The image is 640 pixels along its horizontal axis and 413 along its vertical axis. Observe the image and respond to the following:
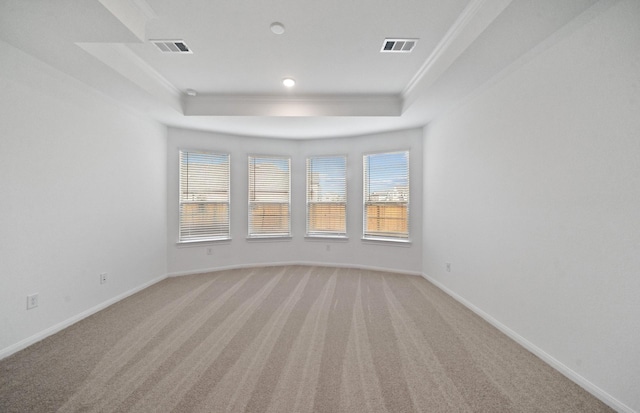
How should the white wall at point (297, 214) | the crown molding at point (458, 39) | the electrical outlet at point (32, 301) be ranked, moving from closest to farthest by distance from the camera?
the crown molding at point (458, 39) < the electrical outlet at point (32, 301) < the white wall at point (297, 214)

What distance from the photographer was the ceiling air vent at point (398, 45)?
2385 millimetres

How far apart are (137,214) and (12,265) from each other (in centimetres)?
157

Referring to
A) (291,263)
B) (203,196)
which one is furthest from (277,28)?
(291,263)

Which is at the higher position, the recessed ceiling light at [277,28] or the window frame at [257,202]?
the recessed ceiling light at [277,28]

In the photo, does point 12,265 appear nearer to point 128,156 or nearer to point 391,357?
point 128,156

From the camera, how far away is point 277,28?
2.17 m

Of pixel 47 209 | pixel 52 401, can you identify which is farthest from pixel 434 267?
pixel 47 209

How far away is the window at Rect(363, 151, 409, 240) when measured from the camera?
15.0 feet

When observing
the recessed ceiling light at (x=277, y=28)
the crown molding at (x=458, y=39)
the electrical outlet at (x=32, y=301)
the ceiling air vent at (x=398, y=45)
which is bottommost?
the electrical outlet at (x=32, y=301)

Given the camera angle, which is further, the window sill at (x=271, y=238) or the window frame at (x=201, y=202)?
the window sill at (x=271, y=238)

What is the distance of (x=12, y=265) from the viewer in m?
2.18

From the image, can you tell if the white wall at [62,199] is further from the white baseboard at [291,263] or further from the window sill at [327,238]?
the window sill at [327,238]

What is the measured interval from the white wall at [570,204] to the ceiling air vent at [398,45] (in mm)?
999

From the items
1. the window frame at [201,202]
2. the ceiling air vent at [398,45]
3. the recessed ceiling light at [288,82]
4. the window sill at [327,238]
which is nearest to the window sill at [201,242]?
the window frame at [201,202]
